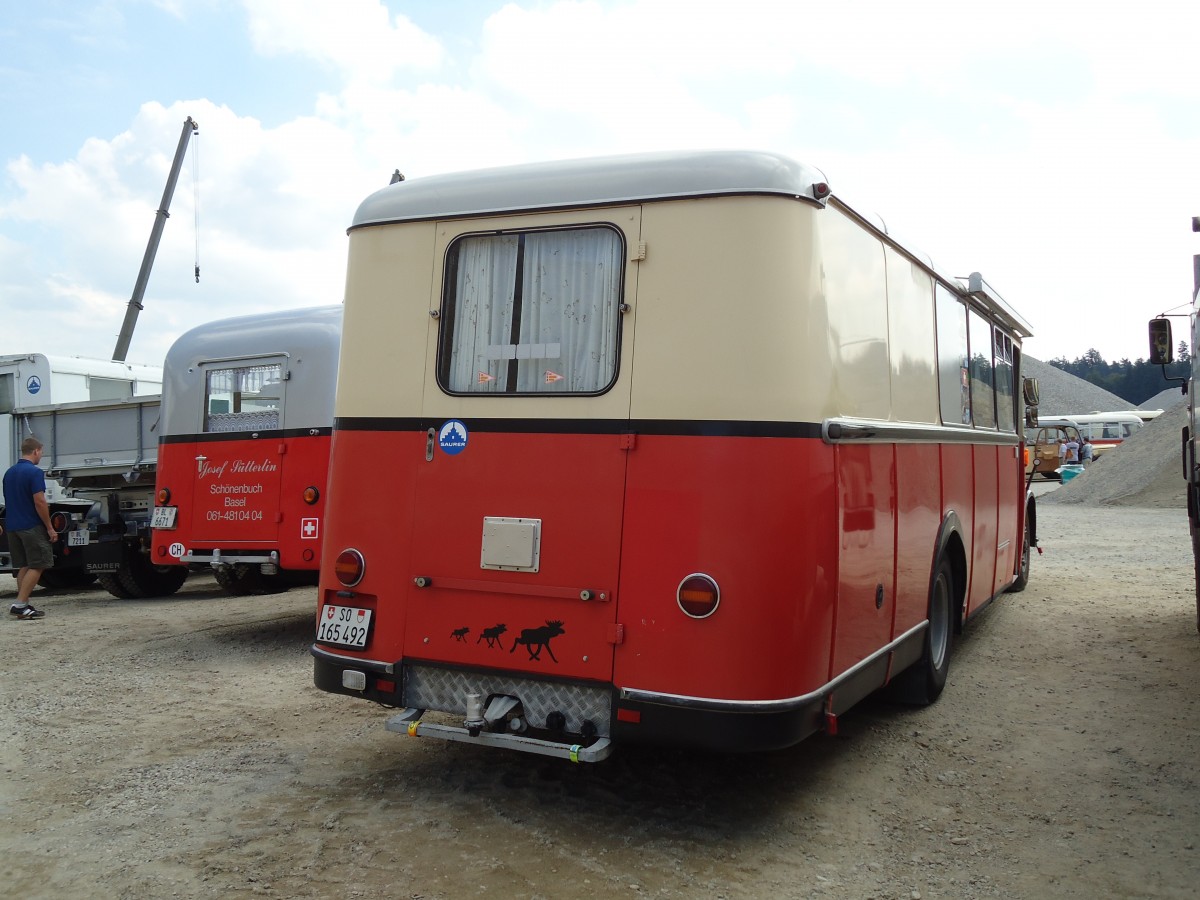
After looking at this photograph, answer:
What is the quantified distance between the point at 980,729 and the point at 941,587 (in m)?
0.95

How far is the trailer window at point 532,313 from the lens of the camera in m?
4.56

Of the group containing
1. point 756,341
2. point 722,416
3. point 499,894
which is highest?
point 756,341

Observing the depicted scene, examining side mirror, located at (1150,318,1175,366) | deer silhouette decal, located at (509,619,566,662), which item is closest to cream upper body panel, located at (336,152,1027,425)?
deer silhouette decal, located at (509,619,566,662)

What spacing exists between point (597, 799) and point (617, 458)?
5.41 ft

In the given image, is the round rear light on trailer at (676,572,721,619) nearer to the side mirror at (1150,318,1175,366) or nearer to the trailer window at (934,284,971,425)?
the trailer window at (934,284,971,425)

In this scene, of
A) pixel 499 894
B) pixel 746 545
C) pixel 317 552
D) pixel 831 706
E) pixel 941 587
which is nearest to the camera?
pixel 499 894

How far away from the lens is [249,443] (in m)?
9.07

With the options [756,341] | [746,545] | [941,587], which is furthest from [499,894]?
[941,587]

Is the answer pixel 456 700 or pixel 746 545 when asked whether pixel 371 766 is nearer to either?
pixel 456 700

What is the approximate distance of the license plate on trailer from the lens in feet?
16.1

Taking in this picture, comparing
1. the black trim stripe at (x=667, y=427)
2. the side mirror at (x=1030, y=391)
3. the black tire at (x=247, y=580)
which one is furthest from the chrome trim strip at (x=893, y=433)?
the black tire at (x=247, y=580)

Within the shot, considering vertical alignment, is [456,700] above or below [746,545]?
below

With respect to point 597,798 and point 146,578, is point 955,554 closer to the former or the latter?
point 597,798

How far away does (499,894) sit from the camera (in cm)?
384
